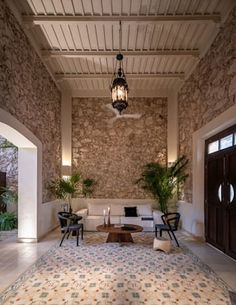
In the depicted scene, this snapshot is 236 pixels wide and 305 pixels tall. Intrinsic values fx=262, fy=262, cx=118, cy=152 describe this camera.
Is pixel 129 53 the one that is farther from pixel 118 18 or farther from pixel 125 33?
pixel 118 18

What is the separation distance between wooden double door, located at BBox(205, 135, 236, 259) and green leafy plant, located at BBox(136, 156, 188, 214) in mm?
1491

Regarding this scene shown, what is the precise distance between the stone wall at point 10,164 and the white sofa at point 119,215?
91.9 inches

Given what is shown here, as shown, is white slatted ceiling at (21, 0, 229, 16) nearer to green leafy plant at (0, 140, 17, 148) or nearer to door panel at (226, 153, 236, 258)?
door panel at (226, 153, 236, 258)

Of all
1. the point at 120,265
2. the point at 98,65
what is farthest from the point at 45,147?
the point at 120,265

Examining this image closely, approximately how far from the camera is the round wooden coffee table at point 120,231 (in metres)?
5.48

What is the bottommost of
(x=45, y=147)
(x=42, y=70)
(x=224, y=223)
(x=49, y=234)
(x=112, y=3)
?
(x=49, y=234)

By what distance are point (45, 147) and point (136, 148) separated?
309 centimetres

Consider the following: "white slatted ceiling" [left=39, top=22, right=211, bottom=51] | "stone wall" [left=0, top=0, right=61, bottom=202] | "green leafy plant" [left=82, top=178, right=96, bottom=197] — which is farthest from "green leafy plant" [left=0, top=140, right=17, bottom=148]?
"white slatted ceiling" [left=39, top=22, right=211, bottom=51]

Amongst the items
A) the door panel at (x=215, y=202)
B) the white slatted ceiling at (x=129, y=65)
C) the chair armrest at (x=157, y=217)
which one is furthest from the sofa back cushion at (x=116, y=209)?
the white slatted ceiling at (x=129, y=65)

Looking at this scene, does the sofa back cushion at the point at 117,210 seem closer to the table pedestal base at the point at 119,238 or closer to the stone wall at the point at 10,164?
the table pedestal base at the point at 119,238

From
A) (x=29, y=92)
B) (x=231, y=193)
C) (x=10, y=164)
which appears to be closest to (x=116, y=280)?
(x=231, y=193)

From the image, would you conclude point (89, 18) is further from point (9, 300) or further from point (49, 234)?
point (49, 234)

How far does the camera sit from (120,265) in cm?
432

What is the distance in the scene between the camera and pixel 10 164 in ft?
26.9
